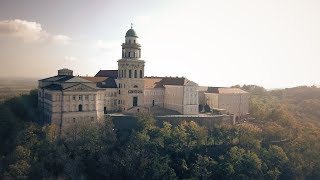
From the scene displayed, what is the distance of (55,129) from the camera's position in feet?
193

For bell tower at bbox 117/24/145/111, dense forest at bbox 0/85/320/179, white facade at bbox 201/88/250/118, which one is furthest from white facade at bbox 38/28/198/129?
white facade at bbox 201/88/250/118

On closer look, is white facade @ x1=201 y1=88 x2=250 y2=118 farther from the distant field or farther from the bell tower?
the distant field

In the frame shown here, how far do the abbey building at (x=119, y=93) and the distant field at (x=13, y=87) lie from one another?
35.1 feet

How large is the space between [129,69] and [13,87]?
3412 cm

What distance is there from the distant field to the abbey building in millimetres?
10700

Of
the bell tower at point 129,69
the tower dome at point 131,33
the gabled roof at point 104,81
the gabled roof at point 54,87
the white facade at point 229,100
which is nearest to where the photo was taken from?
the gabled roof at point 54,87

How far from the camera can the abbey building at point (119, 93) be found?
62531 mm

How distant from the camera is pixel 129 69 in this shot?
74.0 meters

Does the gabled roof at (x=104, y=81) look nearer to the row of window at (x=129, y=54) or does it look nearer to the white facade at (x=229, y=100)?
the row of window at (x=129, y=54)

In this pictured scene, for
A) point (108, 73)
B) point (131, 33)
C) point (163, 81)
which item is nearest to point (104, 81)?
point (108, 73)

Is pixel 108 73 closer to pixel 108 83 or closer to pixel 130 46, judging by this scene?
pixel 108 83

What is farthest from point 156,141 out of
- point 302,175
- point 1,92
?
point 1,92

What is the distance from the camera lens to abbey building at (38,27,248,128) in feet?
205

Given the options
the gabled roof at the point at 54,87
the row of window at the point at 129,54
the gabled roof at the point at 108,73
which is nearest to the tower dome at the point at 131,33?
the row of window at the point at 129,54
